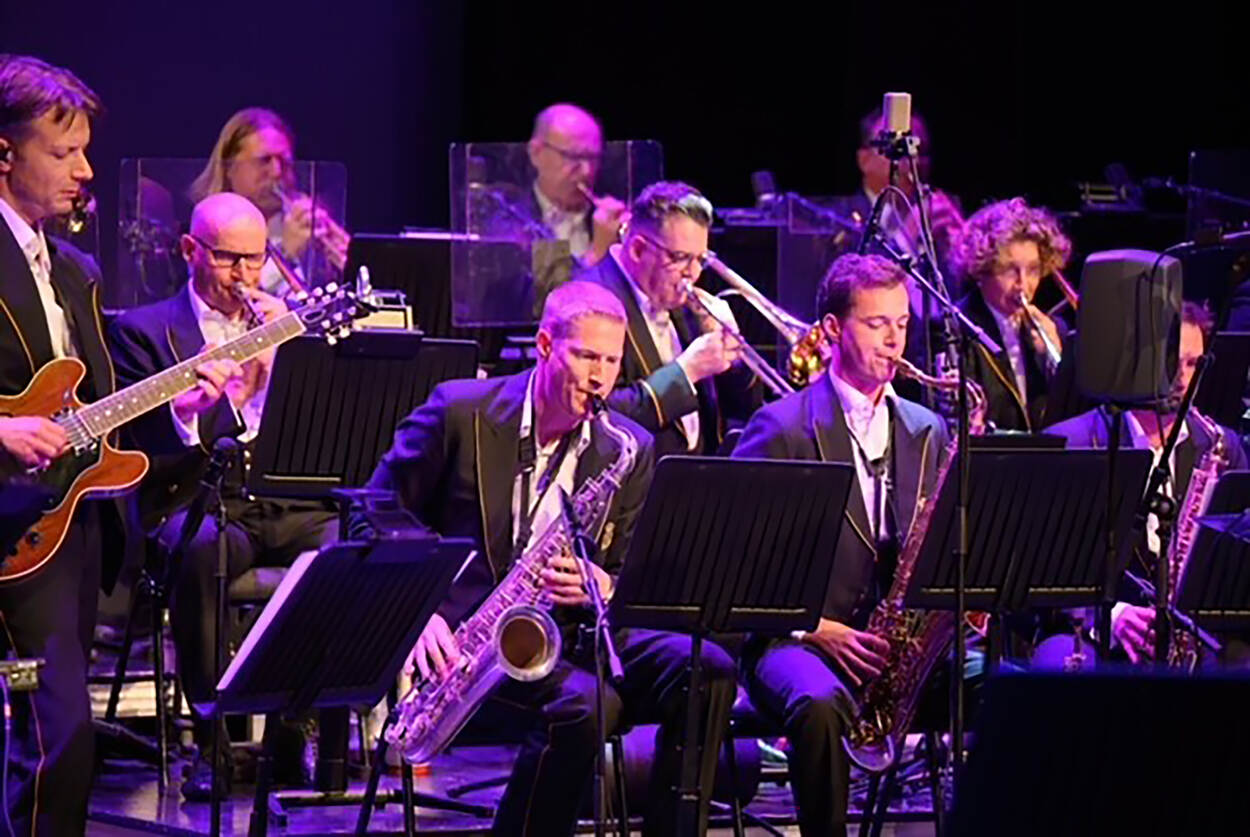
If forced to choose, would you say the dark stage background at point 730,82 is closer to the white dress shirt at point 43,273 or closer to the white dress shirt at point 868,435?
the white dress shirt at point 868,435

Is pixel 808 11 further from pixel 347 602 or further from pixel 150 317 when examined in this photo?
pixel 347 602

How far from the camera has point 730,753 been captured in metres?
6.53

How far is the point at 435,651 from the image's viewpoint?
623 cm

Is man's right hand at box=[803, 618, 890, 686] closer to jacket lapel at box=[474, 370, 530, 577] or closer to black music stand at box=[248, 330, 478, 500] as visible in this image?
jacket lapel at box=[474, 370, 530, 577]

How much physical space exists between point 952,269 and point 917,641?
8.68 ft

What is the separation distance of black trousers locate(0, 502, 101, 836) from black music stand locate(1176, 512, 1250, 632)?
3054 millimetres

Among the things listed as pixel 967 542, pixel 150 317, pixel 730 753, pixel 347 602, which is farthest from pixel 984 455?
pixel 150 317

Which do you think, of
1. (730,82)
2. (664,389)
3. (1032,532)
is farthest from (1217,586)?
(730,82)

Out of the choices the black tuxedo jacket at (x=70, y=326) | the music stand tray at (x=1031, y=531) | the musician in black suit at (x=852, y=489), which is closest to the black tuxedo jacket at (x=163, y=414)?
the black tuxedo jacket at (x=70, y=326)

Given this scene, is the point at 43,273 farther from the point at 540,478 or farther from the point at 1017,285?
the point at 1017,285

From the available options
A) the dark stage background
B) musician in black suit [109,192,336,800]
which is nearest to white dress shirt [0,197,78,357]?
musician in black suit [109,192,336,800]

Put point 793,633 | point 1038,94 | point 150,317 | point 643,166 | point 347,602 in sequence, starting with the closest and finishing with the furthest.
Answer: point 347,602 < point 793,633 < point 150,317 < point 643,166 < point 1038,94

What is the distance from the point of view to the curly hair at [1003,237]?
8656 millimetres

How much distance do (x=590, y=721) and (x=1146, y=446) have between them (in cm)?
222
